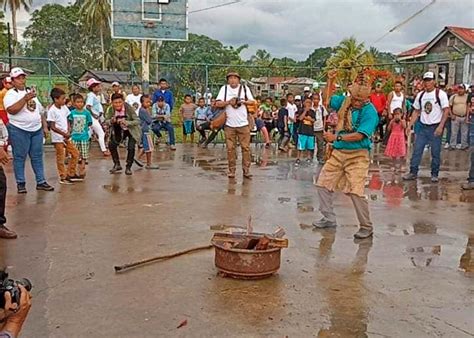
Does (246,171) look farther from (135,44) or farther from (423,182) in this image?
(135,44)

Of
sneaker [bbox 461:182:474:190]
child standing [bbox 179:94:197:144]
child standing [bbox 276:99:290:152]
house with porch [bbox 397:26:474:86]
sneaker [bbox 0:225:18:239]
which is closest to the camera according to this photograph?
sneaker [bbox 0:225:18:239]

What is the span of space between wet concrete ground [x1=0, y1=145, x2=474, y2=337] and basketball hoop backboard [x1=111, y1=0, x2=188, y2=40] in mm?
9447

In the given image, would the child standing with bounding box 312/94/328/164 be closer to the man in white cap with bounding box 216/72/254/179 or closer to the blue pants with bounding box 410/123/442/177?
the blue pants with bounding box 410/123/442/177

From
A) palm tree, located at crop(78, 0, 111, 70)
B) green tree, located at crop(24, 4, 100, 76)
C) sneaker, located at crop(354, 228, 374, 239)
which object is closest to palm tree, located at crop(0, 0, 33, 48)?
palm tree, located at crop(78, 0, 111, 70)

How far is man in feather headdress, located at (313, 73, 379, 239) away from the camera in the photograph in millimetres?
6230

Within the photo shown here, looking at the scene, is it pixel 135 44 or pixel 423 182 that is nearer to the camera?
pixel 423 182

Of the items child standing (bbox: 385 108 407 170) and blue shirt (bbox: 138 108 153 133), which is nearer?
blue shirt (bbox: 138 108 153 133)

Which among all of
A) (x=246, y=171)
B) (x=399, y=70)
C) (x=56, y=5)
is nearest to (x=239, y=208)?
(x=246, y=171)

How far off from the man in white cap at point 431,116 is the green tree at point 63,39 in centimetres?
5850

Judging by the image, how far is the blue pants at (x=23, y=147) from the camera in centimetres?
823

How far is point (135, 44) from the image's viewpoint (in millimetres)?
48594

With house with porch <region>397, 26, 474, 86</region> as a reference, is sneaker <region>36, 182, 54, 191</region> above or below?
below

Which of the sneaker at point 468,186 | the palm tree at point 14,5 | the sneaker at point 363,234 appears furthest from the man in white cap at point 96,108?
the palm tree at point 14,5

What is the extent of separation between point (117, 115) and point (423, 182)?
538cm
